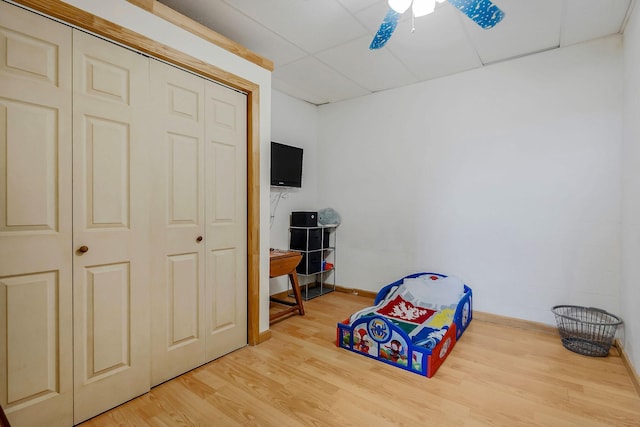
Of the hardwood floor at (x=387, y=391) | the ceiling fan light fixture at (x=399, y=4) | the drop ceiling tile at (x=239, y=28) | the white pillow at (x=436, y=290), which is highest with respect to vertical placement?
the drop ceiling tile at (x=239, y=28)

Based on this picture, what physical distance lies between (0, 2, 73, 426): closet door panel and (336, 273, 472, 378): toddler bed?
1787 mm

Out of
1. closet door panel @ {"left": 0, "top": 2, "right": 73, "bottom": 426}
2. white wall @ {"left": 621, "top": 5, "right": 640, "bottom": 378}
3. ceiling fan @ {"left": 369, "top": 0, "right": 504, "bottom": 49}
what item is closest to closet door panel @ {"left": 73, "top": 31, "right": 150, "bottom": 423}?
closet door panel @ {"left": 0, "top": 2, "right": 73, "bottom": 426}

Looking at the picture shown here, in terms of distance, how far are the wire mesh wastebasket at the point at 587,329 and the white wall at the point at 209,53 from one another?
8.10 ft

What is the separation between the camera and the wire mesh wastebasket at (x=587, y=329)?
7.42 ft

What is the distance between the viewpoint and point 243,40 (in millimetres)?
2512

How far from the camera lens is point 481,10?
155 cm

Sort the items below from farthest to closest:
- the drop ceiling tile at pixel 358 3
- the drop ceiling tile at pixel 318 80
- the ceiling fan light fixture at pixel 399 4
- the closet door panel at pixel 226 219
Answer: the drop ceiling tile at pixel 318 80
the closet door panel at pixel 226 219
the drop ceiling tile at pixel 358 3
the ceiling fan light fixture at pixel 399 4

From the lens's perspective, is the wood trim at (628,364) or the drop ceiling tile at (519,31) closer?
the wood trim at (628,364)

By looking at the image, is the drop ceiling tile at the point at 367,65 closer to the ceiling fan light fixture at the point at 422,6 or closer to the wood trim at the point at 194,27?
the wood trim at the point at 194,27

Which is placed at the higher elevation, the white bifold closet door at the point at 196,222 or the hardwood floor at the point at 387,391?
the white bifold closet door at the point at 196,222

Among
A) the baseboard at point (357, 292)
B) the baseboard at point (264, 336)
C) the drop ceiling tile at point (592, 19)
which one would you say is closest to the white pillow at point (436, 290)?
the baseboard at point (357, 292)

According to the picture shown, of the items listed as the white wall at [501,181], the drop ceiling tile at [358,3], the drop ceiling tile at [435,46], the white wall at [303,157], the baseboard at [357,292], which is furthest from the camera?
the baseboard at [357,292]

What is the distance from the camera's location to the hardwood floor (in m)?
1.59

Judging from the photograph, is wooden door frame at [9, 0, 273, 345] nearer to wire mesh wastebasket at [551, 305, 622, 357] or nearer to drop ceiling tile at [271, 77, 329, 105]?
drop ceiling tile at [271, 77, 329, 105]
